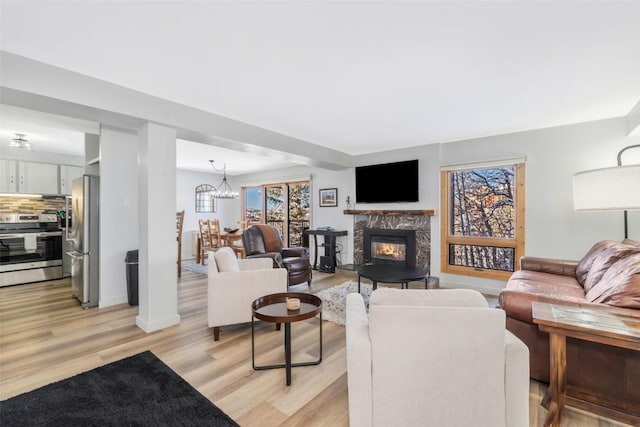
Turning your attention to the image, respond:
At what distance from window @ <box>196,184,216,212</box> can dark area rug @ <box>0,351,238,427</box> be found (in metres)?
6.10

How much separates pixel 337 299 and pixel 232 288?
1.63 metres

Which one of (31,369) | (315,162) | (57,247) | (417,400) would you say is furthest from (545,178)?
(57,247)

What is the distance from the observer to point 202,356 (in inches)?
94.2

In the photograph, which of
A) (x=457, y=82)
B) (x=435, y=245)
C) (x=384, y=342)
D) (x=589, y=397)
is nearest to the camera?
(x=384, y=342)

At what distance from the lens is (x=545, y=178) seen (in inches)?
151

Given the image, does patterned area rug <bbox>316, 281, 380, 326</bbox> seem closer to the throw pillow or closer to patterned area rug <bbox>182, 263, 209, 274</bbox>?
the throw pillow

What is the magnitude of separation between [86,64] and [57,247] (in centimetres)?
432

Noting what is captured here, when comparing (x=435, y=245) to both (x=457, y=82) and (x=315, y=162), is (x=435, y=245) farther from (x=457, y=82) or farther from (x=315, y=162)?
(x=457, y=82)

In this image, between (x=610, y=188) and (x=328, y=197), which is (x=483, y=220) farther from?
(x=328, y=197)

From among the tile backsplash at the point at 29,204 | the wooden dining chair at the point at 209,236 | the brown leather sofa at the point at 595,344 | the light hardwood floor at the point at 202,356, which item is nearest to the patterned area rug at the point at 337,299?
the light hardwood floor at the point at 202,356

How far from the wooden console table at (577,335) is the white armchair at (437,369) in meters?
0.42

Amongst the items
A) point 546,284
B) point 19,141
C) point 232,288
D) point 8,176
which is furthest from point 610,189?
point 8,176

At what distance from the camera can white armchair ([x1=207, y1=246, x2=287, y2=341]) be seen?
270 cm

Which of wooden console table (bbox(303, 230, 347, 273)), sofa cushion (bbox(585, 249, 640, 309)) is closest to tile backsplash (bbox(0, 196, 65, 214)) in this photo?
wooden console table (bbox(303, 230, 347, 273))
